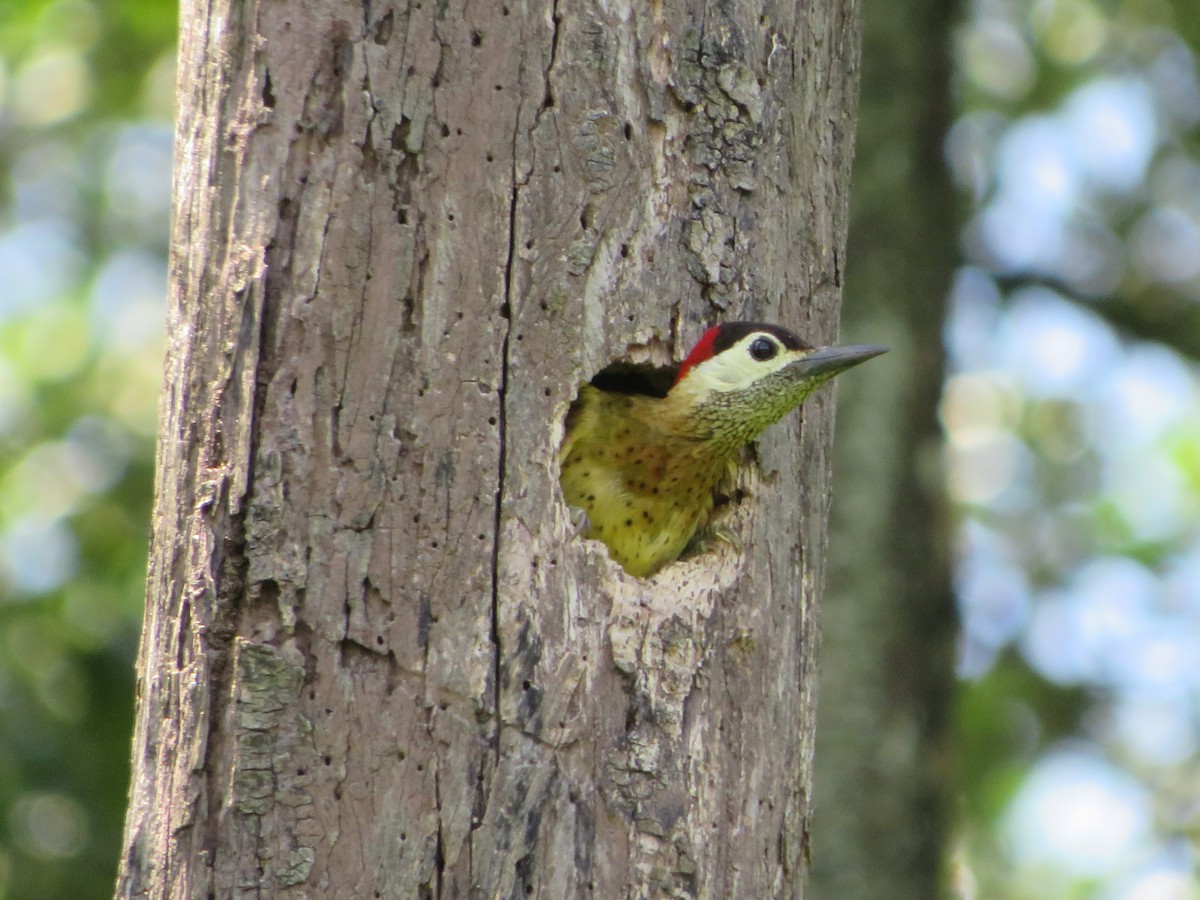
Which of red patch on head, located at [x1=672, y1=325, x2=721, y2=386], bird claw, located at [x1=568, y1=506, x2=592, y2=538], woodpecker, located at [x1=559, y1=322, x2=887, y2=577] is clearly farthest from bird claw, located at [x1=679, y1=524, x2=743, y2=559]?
red patch on head, located at [x1=672, y1=325, x2=721, y2=386]

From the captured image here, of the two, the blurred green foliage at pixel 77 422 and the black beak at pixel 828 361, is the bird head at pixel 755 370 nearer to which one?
the black beak at pixel 828 361

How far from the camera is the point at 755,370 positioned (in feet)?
11.9

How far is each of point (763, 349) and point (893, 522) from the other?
10.1ft

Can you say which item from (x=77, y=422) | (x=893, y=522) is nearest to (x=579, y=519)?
(x=893, y=522)

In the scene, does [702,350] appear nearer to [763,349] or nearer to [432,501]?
[763,349]

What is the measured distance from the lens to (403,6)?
10.3 ft

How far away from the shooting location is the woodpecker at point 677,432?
3613 millimetres

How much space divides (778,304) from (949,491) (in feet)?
10.9

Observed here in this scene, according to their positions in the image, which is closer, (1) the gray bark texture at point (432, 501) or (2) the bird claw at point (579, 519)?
(1) the gray bark texture at point (432, 501)

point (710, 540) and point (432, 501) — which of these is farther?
point (710, 540)

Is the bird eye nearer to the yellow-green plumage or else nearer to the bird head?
the bird head

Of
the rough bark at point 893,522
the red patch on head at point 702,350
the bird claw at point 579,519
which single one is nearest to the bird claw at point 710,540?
the bird claw at point 579,519

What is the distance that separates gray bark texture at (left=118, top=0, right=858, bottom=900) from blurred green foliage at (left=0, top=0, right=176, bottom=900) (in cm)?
302

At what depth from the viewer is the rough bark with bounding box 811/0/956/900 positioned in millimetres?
6184
